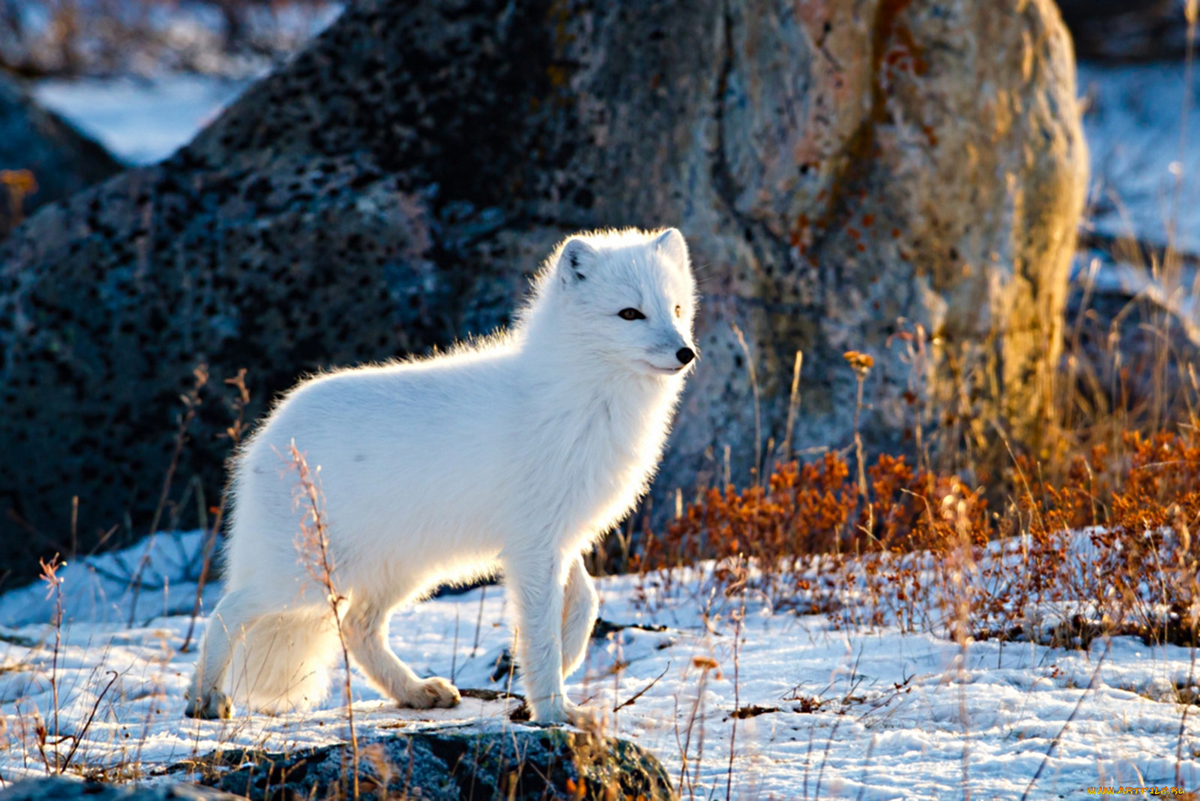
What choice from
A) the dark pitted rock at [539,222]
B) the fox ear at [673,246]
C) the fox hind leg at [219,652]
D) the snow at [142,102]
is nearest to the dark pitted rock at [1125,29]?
the dark pitted rock at [539,222]

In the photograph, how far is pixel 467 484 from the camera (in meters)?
3.44

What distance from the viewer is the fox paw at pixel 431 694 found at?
12.0 ft

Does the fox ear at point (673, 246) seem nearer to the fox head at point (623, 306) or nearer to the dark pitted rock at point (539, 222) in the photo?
the fox head at point (623, 306)

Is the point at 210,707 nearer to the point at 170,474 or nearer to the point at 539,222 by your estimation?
the point at 170,474

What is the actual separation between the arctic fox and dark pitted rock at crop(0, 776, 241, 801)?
1305 mm

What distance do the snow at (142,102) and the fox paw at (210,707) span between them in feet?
39.8

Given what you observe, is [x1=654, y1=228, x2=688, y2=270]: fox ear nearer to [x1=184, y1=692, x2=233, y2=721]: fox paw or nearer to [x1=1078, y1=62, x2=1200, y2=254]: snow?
[x1=184, y1=692, x2=233, y2=721]: fox paw

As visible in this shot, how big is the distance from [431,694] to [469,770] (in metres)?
1.19

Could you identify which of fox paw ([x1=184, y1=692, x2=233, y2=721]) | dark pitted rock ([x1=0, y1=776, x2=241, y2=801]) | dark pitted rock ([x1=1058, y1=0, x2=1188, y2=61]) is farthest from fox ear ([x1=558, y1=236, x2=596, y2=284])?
dark pitted rock ([x1=1058, y1=0, x2=1188, y2=61])

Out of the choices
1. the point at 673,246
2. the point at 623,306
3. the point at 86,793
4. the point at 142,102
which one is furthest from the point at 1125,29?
the point at 86,793

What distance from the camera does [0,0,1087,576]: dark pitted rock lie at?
19.1 feet

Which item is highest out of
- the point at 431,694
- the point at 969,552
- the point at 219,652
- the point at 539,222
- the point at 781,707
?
the point at 539,222

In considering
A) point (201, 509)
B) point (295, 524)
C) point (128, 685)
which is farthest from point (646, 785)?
point (201, 509)

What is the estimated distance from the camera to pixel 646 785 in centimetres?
250
